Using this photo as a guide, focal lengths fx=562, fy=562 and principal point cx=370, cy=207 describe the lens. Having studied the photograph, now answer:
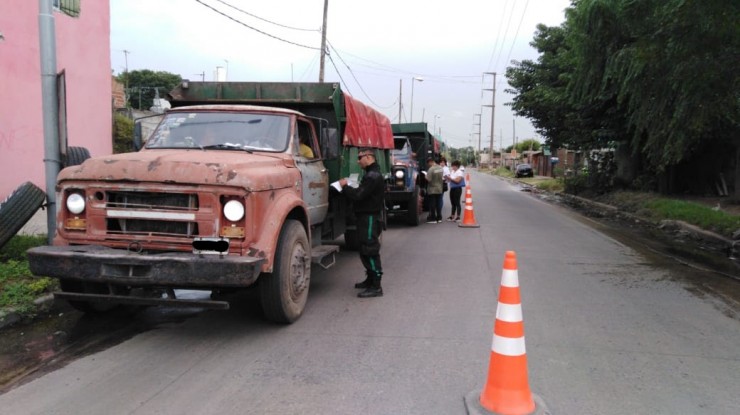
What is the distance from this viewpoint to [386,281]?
764 cm

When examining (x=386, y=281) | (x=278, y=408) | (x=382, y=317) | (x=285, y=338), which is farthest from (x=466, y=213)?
(x=278, y=408)

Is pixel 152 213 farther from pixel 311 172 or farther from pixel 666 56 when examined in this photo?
pixel 666 56

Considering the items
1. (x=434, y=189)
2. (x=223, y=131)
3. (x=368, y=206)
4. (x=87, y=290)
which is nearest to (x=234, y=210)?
(x=223, y=131)

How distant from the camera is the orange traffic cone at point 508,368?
3.57 metres

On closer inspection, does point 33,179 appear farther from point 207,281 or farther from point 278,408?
point 278,408

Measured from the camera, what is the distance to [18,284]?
20.3 feet

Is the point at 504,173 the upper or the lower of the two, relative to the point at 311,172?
lower

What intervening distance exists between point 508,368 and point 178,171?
3.02m

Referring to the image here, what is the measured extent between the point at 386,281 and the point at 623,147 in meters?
18.0

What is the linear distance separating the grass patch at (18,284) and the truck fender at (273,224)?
278 cm

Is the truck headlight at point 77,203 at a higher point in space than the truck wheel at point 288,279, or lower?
higher

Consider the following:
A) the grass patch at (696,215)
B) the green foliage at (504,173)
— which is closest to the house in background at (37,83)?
the grass patch at (696,215)

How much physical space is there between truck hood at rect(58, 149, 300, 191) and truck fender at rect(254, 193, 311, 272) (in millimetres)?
204

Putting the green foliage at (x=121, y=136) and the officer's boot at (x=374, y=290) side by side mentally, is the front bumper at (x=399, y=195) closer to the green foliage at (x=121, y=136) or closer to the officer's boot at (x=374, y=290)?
the officer's boot at (x=374, y=290)
